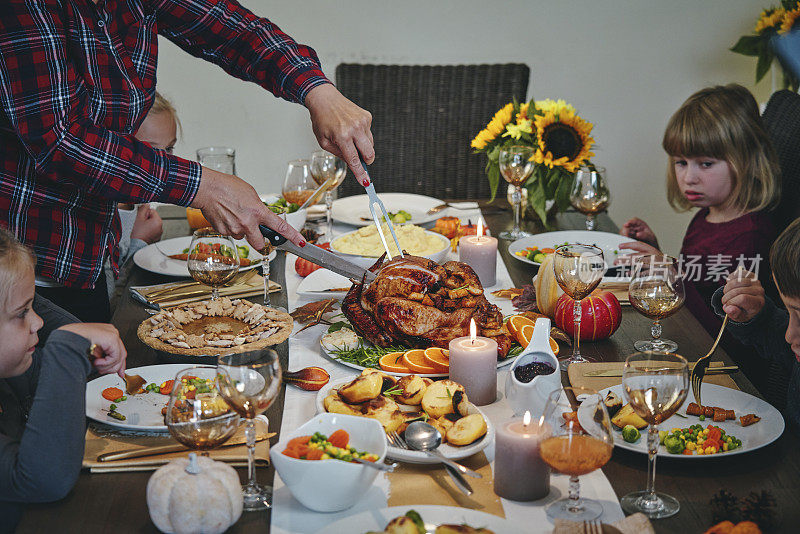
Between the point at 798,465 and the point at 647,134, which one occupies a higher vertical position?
the point at 647,134

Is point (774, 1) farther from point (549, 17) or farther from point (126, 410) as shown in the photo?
point (126, 410)

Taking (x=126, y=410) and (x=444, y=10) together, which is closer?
(x=126, y=410)

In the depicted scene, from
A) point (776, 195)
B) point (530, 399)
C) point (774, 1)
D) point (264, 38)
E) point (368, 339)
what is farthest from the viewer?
point (774, 1)

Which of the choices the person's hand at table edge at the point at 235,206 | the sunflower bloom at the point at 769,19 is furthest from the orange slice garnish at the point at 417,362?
the sunflower bloom at the point at 769,19

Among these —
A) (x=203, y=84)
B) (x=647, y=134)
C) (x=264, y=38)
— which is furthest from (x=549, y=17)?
(x=264, y=38)

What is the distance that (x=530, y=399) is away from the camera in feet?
4.28

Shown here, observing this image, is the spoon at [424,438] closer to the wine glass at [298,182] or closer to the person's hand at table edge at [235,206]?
the person's hand at table edge at [235,206]

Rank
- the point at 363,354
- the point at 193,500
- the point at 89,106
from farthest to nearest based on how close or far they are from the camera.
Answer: the point at 89,106 < the point at 363,354 < the point at 193,500

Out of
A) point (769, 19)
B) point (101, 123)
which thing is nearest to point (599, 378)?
point (101, 123)

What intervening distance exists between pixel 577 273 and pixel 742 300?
1.39 feet

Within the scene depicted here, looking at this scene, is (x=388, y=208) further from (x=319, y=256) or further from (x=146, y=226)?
(x=319, y=256)

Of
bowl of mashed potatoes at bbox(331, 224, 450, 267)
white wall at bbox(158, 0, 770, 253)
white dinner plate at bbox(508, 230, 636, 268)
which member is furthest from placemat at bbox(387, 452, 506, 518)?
white wall at bbox(158, 0, 770, 253)

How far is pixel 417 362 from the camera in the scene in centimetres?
149

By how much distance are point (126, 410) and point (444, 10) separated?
10.1ft
